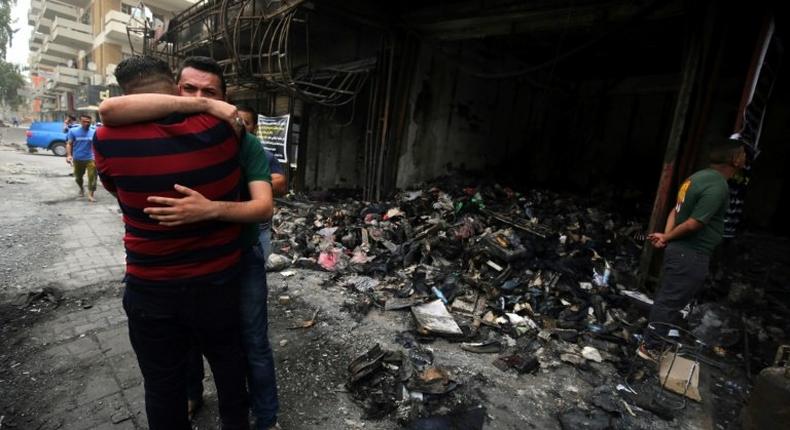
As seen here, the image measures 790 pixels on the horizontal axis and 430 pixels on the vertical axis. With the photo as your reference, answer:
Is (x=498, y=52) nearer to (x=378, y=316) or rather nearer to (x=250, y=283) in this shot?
(x=378, y=316)

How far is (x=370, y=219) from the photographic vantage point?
245 inches

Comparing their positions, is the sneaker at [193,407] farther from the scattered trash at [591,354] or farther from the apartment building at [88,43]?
the apartment building at [88,43]

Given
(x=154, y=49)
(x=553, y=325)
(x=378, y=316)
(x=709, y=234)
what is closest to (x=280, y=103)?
(x=154, y=49)

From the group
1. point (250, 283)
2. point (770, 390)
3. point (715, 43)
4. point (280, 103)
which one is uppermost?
point (715, 43)

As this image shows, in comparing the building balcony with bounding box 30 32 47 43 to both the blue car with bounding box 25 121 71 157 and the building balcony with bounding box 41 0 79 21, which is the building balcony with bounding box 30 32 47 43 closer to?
the building balcony with bounding box 41 0 79 21

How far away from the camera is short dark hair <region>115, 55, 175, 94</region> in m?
1.49

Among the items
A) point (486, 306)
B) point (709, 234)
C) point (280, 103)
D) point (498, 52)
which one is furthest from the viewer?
point (280, 103)

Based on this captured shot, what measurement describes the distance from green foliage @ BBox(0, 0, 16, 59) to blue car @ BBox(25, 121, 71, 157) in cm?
2078

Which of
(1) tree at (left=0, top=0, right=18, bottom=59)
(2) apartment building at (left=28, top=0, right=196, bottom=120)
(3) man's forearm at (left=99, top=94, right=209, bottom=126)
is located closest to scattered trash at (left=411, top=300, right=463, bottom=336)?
(3) man's forearm at (left=99, top=94, right=209, bottom=126)

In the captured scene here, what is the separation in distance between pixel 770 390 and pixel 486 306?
2.17 metres

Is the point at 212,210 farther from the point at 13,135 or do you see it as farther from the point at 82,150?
the point at 13,135

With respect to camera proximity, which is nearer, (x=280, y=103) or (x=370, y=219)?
(x=370, y=219)

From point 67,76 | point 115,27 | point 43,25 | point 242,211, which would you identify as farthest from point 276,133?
point 43,25

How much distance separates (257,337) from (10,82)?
50336mm
